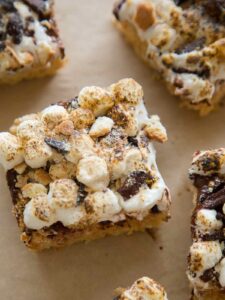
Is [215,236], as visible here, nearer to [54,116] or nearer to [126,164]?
[126,164]

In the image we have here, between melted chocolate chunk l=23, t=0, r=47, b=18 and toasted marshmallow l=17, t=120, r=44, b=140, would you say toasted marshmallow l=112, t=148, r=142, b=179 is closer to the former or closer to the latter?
toasted marshmallow l=17, t=120, r=44, b=140

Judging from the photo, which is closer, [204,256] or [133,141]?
[204,256]

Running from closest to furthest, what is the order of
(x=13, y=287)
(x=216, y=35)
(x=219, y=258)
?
1. (x=219, y=258)
2. (x=13, y=287)
3. (x=216, y=35)

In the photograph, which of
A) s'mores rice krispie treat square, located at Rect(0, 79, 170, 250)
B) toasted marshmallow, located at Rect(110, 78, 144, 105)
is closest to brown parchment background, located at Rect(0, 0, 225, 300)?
s'mores rice krispie treat square, located at Rect(0, 79, 170, 250)

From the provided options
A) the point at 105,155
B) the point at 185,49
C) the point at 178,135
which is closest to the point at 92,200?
the point at 105,155

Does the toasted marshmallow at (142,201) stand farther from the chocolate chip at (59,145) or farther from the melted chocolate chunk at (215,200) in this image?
the chocolate chip at (59,145)

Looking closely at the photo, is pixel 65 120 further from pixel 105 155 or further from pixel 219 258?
pixel 219 258

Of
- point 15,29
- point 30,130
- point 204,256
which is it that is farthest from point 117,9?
point 204,256
